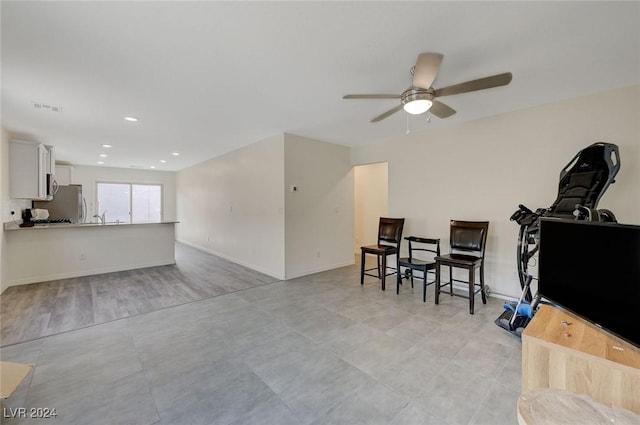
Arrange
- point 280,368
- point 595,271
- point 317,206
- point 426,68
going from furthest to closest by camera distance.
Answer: point 317,206
point 280,368
point 426,68
point 595,271

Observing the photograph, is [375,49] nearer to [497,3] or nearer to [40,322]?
[497,3]

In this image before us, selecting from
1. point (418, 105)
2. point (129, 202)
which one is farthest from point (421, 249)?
point (129, 202)

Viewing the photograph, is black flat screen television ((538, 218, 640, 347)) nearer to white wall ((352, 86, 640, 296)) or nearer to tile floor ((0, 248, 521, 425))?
tile floor ((0, 248, 521, 425))

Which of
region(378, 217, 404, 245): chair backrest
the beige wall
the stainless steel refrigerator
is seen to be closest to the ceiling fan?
region(378, 217, 404, 245): chair backrest

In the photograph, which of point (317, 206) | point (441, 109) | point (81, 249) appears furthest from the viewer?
point (317, 206)

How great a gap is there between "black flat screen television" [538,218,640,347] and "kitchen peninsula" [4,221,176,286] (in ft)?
19.6

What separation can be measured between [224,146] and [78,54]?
3.29m

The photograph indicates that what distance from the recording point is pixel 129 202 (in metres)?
8.64

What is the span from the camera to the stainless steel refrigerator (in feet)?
19.8

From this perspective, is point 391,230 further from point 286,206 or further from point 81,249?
point 81,249

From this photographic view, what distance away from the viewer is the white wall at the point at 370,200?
254 inches

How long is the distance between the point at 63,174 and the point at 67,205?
45.0 inches

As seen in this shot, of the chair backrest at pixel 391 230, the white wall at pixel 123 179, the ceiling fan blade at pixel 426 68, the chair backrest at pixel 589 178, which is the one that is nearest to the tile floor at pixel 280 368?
the chair backrest at pixel 391 230

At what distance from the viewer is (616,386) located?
1.09m
